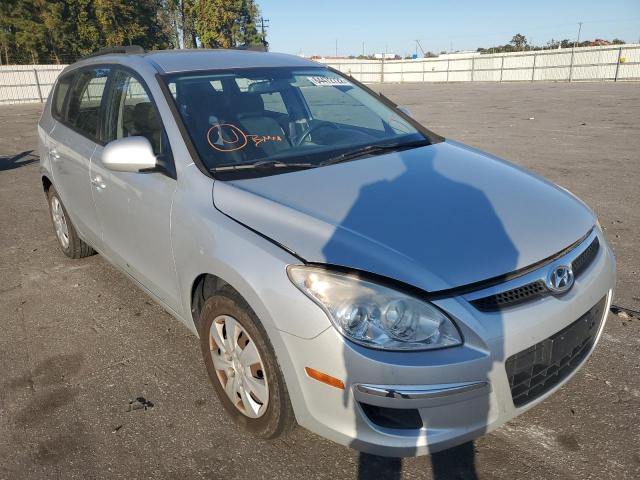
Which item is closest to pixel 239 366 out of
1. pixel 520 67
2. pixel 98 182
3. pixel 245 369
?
pixel 245 369

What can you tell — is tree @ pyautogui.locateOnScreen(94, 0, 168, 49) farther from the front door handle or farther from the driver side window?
the front door handle

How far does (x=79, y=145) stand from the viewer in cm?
380

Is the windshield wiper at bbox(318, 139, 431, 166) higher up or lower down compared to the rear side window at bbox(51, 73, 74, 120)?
lower down

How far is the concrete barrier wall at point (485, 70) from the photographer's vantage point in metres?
29.0

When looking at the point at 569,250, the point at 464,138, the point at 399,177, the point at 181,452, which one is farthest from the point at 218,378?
the point at 464,138

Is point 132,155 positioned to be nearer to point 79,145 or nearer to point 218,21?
point 79,145

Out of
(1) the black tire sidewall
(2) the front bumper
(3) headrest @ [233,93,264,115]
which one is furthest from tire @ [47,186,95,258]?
(2) the front bumper

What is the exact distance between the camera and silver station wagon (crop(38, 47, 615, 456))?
187cm

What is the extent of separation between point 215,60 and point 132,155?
108cm

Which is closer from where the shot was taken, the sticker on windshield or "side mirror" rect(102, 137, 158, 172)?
"side mirror" rect(102, 137, 158, 172)

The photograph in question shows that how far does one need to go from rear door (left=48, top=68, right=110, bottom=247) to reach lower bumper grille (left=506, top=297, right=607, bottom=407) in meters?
2.91

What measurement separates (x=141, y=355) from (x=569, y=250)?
2464mm

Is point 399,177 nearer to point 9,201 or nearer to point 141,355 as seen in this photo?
point 141,355

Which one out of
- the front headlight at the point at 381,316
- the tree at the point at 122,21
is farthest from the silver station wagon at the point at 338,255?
the tree at the point at 122,21
